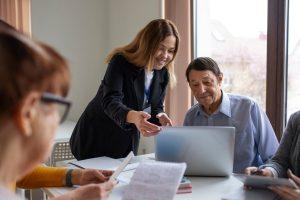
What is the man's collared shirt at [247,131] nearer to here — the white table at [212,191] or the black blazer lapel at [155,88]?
the white table at [212,191]

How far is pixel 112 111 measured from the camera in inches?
73.4

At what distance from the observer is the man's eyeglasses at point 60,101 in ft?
1.88

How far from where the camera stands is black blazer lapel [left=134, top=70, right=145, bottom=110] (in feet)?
6.61

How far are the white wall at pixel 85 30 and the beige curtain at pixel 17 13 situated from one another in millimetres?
293

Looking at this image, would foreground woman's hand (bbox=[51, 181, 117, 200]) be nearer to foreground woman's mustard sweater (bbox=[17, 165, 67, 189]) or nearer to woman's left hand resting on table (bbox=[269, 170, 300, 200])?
foreground woman's mustard sweater (bbox=[17, 165, 67, 189])

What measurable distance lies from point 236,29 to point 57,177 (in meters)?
1.80

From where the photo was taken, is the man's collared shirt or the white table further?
the man's collared shirt

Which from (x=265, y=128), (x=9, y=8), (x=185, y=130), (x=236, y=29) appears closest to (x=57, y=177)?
(x=185, y=130)

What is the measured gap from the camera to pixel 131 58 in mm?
1964

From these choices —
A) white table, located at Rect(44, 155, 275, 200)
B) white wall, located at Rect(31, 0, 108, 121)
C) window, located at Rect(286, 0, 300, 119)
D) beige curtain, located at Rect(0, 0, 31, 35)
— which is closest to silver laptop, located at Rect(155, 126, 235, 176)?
white table, located at Rect(44, 155, 275, 200)

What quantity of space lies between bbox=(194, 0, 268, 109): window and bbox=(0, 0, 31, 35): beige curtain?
1434 mm

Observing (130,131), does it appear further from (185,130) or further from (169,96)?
(169,96)

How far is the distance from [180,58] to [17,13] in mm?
1436

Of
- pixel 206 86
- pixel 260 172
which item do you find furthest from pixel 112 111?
pixel 260 172
